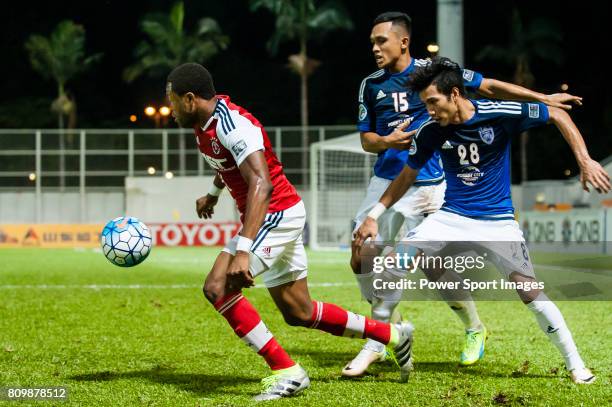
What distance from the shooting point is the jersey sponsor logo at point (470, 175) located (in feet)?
22.6

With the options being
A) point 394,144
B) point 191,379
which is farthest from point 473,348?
point 191,379

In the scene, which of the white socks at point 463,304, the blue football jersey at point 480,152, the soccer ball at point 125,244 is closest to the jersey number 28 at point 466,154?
the blue football jersey at point 480,152

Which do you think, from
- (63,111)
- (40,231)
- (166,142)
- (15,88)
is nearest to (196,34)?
(63,111)

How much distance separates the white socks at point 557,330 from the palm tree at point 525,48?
4492 cm

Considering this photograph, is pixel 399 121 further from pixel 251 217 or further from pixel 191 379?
pixel 191 379

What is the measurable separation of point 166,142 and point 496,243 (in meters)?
33.2

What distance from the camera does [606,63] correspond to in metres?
53.2

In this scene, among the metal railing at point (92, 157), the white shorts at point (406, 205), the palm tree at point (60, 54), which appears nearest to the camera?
the white shorts at point (406, 205)

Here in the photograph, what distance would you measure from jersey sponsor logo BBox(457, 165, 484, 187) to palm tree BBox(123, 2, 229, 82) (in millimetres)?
45741

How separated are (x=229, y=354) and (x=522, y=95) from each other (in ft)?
10.0

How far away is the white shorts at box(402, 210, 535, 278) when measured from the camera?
6.73 metres

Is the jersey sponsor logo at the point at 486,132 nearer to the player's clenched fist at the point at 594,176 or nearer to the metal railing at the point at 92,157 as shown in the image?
the player's clenched fist at the point at 594,176

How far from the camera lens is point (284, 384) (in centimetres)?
610

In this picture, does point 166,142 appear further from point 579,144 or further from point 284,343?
point 579,144
